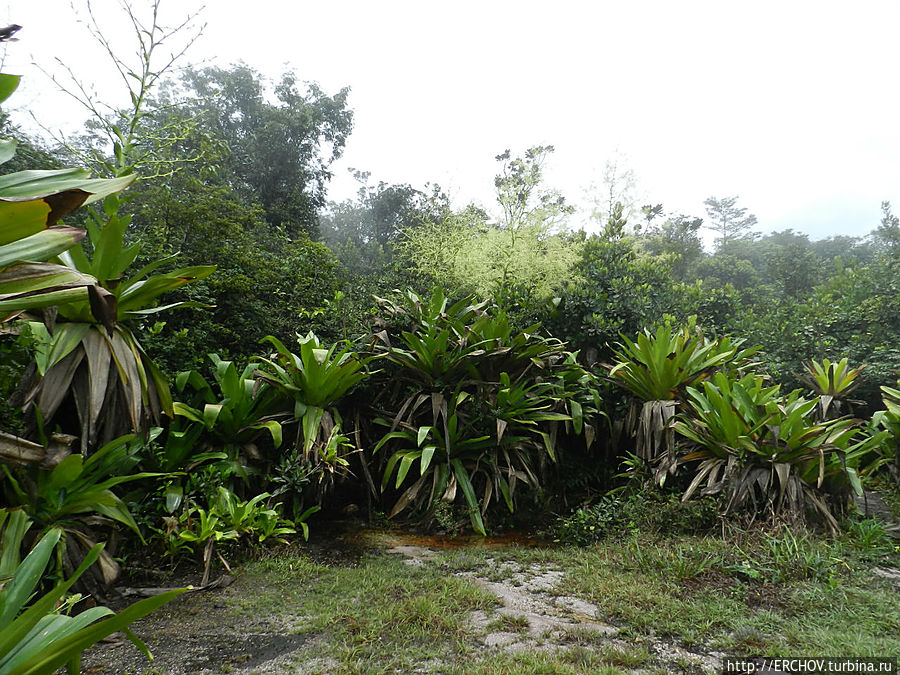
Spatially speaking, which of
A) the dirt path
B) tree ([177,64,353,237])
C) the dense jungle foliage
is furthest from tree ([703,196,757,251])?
the dirt path

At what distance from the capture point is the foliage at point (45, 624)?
2.27ft

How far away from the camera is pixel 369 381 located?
3.70 metres

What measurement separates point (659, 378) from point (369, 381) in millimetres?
2333

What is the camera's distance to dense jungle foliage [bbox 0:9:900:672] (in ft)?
6.21

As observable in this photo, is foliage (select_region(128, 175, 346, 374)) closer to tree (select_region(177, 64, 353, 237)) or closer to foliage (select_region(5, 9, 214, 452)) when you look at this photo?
foliage (select_region(5, 9, 214, 452))

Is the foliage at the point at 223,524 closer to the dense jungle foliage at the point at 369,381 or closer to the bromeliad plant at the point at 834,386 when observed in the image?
the dense jungle foliage at the point at 369,381

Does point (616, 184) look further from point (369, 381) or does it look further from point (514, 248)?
point (369, 381)

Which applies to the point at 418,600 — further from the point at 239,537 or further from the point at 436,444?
the point at 436,444

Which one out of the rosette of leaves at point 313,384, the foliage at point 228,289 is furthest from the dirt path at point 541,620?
the foliage at point 228,289

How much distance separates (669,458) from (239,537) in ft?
9.28

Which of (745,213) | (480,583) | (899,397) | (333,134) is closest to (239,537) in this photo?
(480,583)

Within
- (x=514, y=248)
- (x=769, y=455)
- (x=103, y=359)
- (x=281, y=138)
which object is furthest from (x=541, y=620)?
(x=281, y=138)

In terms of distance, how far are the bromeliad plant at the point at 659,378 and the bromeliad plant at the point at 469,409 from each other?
418mm

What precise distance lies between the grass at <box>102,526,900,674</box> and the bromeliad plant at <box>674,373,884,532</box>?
10.2 inches
